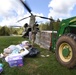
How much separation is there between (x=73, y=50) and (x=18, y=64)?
1763mm

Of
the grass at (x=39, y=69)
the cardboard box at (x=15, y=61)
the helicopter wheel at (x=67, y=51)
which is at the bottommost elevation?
the grass at (x=39, y=69)

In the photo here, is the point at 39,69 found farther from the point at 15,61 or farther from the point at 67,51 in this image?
the point at 67,51

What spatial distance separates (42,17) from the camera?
10.7m

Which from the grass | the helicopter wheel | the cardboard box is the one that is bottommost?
the grass

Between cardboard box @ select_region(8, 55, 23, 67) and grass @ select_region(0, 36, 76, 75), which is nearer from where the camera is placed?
grass @ select_region(0, 36, 76, 75)

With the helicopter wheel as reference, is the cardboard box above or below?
below

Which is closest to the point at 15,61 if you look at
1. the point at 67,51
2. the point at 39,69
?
the point at 39,69

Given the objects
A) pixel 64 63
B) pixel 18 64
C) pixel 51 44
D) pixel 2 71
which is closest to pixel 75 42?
pixel 64 63

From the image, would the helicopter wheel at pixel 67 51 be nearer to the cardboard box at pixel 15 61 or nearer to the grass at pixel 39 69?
the grass at pixel 39 69

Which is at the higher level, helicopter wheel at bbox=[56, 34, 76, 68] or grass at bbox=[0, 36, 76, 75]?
helicopter wheel at bbox=[56, 34, 76, 68]

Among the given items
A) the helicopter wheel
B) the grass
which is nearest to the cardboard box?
the grass

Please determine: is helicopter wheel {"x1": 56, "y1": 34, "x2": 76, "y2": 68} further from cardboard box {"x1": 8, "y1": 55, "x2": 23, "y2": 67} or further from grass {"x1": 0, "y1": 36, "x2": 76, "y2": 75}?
cardboard box {"x1": 8, "y1": 55, "x2": 23, "y2": 67}

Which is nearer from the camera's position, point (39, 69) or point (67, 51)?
point (39, 69)

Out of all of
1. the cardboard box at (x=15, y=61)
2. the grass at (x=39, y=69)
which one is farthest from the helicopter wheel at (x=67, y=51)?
the cardboard box at (x=15, y=61)
